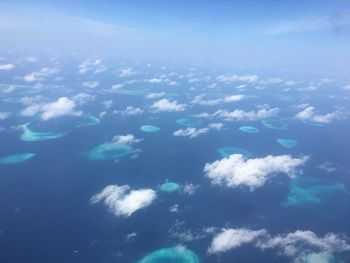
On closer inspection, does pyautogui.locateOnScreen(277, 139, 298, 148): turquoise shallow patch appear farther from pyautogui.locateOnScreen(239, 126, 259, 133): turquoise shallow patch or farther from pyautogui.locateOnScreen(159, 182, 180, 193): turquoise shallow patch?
pyautogui.locateOnScreen(159, 182, 180, 193): turquoise shallow patch

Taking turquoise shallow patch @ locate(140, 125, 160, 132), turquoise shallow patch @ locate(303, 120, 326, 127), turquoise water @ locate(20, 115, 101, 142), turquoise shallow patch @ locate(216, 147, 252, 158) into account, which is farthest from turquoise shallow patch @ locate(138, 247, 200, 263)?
turquoise shallow patch @ locate(303, 120, 326, 127)

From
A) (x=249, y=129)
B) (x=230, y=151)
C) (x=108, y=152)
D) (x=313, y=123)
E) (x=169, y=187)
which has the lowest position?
(x=249, y=129)

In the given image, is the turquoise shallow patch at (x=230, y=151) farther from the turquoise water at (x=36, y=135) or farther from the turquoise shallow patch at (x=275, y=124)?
the turquoise water at (x=36, y=135)

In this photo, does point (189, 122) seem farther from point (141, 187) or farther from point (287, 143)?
point (141, 187)

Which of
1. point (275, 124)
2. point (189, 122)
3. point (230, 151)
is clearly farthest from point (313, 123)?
point (230, 151)

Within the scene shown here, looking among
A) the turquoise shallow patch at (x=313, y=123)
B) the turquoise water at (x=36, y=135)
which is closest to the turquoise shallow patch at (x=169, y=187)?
the turquoise water at (x=36, y=135)

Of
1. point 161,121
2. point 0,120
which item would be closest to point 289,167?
point 161,121

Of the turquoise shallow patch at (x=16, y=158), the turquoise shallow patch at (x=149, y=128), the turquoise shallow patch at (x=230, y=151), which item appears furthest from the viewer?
the turquoise shallow patch at (x=149, y=128)
